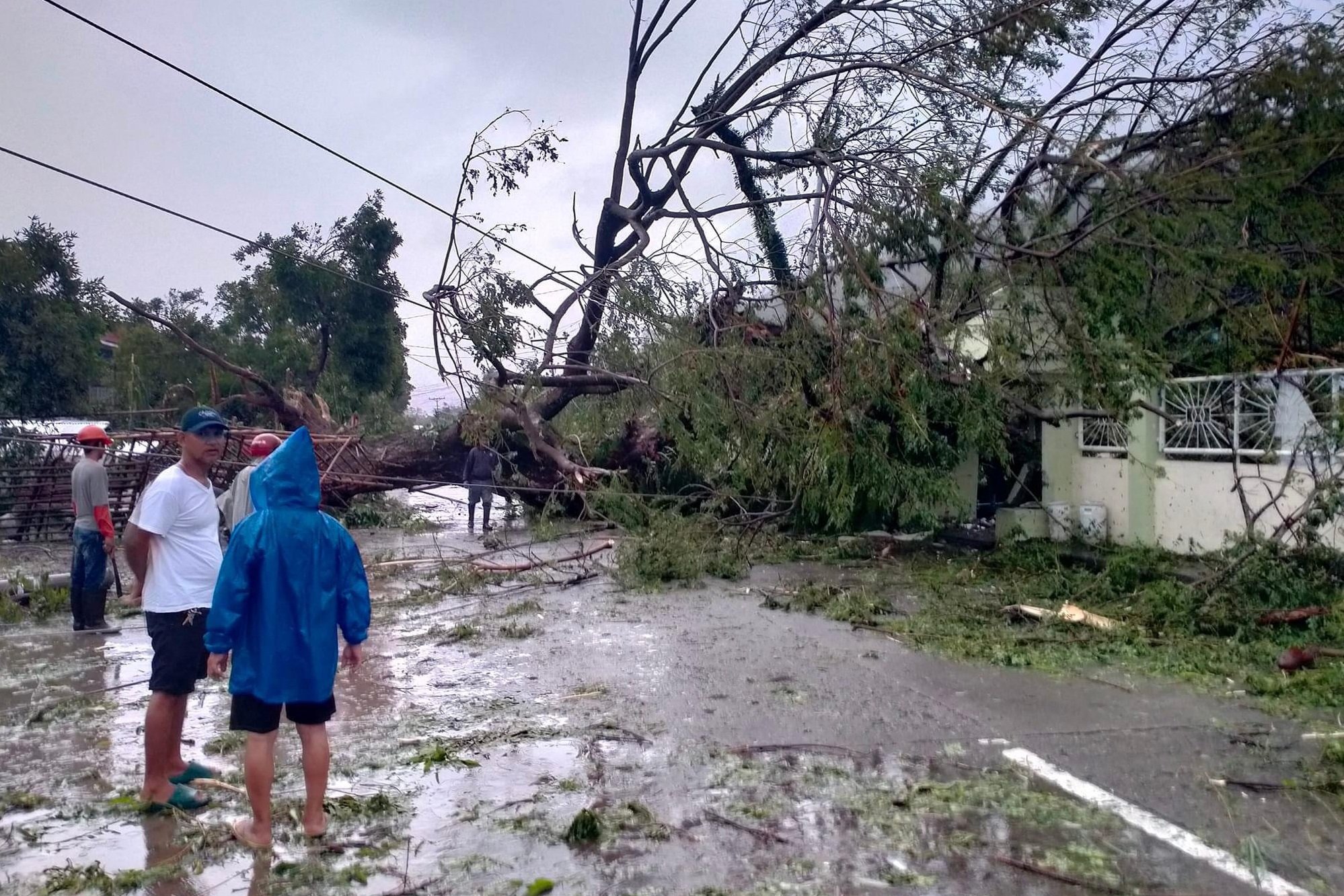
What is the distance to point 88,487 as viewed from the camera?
26.5ft

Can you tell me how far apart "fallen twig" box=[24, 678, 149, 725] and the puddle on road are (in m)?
0.06

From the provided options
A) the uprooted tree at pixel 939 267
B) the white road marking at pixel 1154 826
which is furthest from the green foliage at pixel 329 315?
the white road marking at pixel 1154 826

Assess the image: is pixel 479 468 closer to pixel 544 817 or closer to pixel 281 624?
pixel 544 817

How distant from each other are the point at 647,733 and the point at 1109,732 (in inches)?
91.7

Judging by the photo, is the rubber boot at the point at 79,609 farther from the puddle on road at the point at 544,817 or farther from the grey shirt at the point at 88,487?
the puddle on road at the point at 544,817

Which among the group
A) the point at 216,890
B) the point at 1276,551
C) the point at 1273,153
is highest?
the point at 1273,153

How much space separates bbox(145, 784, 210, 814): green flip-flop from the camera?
4.44 metres

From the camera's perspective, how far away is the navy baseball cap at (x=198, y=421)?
4574 millimetres

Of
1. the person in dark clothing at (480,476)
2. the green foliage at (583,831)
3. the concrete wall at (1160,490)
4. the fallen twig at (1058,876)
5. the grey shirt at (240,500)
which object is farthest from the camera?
the person in dark clothing at (480,476)

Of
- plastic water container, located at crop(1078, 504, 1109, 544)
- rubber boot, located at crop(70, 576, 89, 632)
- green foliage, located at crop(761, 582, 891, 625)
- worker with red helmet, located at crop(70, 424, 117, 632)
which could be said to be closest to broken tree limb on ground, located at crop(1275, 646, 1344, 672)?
green foliage, located at crop(761, 582, 891, 625)

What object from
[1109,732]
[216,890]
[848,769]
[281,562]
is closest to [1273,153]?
[1109,732]

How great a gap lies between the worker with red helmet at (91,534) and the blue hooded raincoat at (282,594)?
4574 mm

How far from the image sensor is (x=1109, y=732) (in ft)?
18.4

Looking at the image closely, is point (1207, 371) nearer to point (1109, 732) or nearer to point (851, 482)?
point (851, 482)
